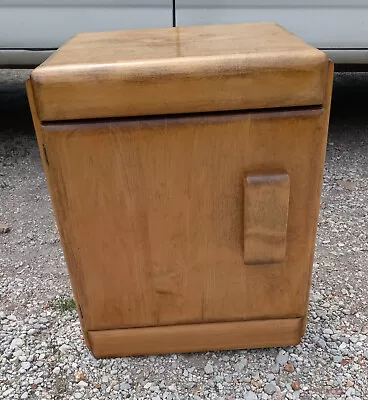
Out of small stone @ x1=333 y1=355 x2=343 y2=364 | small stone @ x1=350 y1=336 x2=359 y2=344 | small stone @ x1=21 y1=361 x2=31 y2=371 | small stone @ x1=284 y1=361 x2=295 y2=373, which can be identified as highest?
small stone @ x1=21 y1=361 x2=31 y2=371

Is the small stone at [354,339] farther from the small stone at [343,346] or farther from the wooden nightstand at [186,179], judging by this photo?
the wooden nightstand at [186,179]

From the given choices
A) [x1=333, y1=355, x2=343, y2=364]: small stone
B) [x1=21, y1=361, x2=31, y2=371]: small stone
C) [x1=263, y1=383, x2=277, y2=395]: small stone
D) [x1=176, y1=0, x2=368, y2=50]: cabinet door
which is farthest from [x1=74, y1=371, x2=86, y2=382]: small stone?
[x1=176, y1=0, x2=368, y2=50]: cabinet door

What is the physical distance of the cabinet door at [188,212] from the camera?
3.08 ft

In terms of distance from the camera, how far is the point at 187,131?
3.06 feet

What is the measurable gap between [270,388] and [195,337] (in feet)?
0.69

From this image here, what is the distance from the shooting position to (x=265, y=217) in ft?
3.27

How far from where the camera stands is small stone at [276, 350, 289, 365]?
121 cm

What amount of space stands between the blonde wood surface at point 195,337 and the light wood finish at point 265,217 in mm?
210

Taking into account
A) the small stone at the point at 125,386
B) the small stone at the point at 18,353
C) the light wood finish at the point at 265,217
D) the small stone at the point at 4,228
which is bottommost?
the small stone at the point at 4,228

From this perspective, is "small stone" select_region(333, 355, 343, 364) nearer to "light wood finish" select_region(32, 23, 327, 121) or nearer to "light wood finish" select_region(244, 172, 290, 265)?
"light wood finish" select_region(244, 172, 290, 265)

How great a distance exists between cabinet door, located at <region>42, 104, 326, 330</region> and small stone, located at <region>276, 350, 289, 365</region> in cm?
12

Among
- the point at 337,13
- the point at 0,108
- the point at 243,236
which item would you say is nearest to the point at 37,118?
the point at 243,236

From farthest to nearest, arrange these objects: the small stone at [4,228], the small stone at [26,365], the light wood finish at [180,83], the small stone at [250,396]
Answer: the small stone at [4,228] → the small stone at [26,365] → the small stone at [250,396] → the light wood finish at [180,83]

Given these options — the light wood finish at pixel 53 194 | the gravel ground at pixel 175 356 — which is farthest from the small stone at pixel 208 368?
the light wood finish at pixel 53 194
